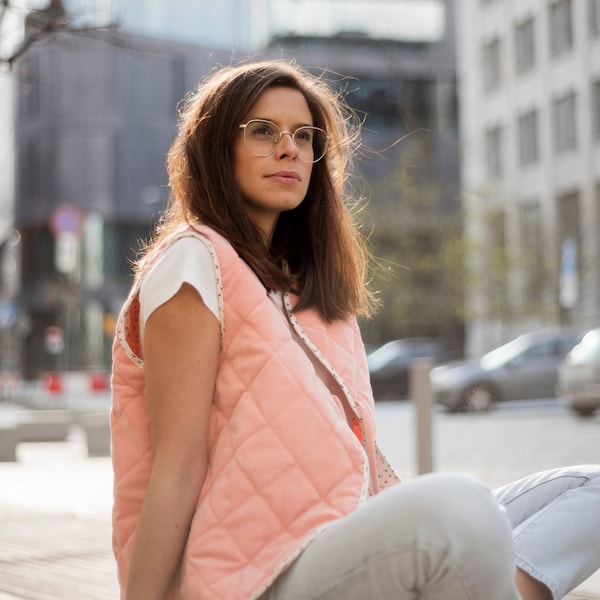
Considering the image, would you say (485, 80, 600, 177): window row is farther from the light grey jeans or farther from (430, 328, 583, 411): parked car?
the light grey jeans

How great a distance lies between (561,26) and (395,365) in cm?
1749

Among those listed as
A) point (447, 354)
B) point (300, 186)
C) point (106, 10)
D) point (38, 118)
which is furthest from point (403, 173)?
point (300, 186)

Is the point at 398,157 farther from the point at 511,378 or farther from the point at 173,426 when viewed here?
the point at 173,426

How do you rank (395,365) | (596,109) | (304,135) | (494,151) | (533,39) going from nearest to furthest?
(304,135) < (395,365) < (596,109) < (533,39) < (494,151)

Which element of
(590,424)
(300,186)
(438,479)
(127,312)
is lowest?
(590,424)

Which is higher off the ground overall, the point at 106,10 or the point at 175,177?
the point at 106,10

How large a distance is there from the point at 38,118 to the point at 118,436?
5657 centimetres

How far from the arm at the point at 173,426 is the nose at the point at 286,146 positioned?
1.67 feet

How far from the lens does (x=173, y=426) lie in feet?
7.63

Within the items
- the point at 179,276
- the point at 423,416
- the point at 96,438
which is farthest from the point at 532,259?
the point at 179,276

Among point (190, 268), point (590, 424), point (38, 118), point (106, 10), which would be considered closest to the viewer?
point (190, 268)

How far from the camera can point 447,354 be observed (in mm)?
32906

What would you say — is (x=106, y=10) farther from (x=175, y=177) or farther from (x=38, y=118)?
(x=38, y=118)

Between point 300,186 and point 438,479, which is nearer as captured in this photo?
point 438,479
